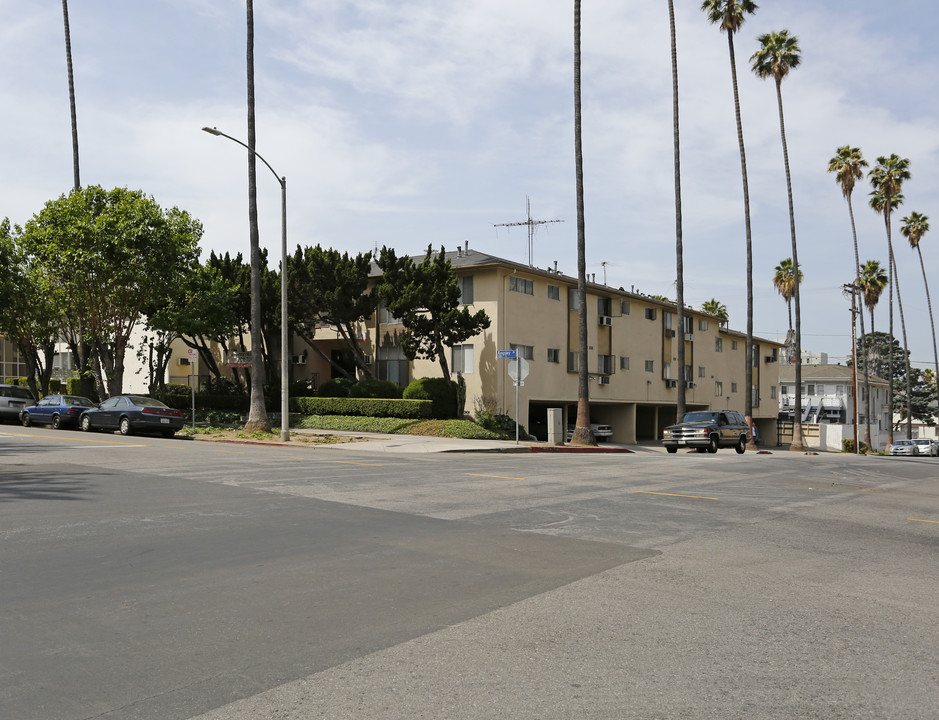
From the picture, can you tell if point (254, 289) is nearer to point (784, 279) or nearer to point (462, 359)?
point (462, 359)

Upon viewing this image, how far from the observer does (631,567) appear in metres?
8.04

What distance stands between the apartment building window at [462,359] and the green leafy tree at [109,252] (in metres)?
12.7

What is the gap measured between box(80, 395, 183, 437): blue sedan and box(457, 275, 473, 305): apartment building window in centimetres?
1395

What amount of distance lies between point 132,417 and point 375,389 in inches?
430

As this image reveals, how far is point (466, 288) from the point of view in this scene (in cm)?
3897

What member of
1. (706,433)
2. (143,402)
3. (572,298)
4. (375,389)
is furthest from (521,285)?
(143,402)

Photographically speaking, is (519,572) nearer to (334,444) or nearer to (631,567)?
(631,567)

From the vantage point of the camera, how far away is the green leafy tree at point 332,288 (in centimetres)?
3794

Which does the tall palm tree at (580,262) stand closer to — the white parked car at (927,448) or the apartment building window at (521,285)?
the apartment building window at (521,285)

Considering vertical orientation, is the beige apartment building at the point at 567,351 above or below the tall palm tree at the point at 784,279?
below

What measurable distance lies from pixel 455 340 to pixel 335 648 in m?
30.6

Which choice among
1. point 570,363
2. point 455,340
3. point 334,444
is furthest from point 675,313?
point 334,444

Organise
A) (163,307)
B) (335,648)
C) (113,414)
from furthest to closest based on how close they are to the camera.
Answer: (163,307)
(113,414)
(335,648)

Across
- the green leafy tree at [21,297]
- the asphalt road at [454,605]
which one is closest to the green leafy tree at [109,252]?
the green leafy tree at [21,297]
